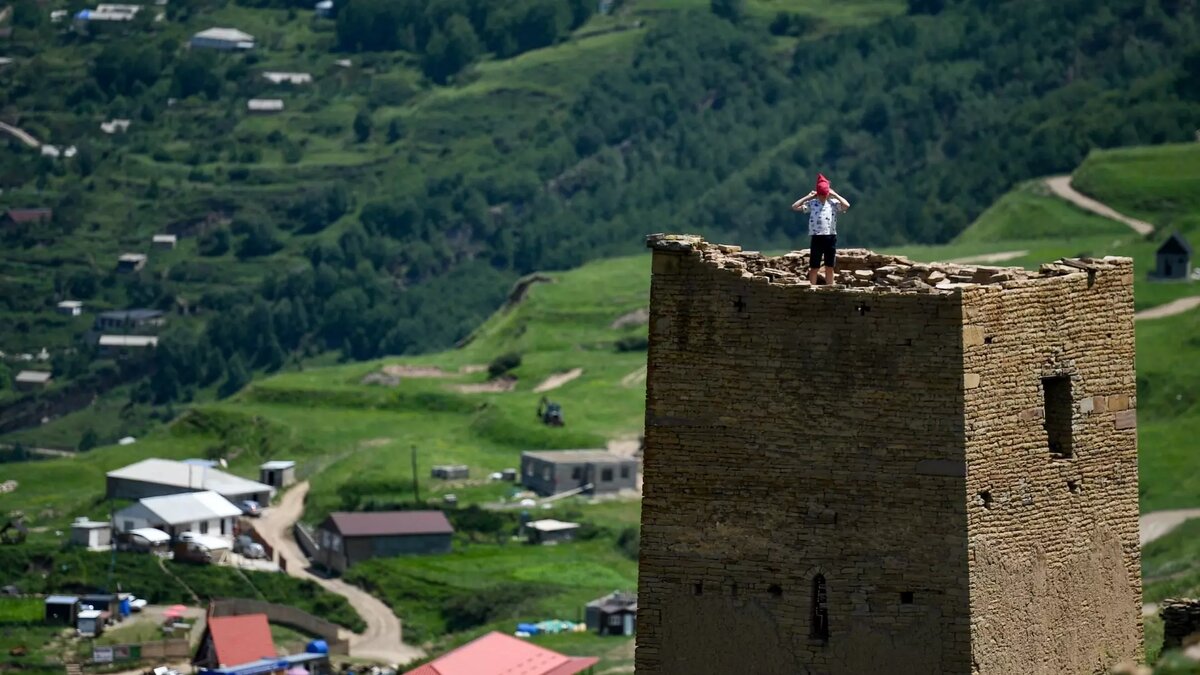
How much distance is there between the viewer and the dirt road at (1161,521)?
315ft

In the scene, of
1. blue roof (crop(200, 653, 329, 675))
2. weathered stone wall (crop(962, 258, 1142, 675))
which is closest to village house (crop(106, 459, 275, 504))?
blue roof (crop(200, 653, 329, 675))

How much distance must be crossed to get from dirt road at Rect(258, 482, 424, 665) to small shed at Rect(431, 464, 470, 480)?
632 centimetres

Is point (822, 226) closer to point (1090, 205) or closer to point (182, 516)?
point (182, 516)

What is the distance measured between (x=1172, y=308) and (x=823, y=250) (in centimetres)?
11241

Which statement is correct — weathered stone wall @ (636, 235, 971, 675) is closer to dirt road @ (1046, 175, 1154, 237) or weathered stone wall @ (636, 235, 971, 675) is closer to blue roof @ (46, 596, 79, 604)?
blue roof @ (46, 596, 79, 604)

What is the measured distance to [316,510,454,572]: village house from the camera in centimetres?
12988

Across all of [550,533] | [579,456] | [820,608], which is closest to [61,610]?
[550,533]

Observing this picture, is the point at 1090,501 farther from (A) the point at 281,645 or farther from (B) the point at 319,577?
(B) the point at 319,577

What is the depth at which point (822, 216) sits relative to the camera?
27562 millimetres

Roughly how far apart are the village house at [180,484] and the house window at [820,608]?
11642 centimetres

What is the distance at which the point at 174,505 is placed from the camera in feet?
445

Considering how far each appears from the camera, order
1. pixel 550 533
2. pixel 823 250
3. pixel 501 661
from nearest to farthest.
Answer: pixel 823 250
pixel 501 661
pixel 550 533

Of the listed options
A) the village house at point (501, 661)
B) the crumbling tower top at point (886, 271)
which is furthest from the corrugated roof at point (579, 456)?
the crumbling tower top at point (886, 271)

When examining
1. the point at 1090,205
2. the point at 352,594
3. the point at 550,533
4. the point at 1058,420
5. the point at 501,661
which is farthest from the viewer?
the point at 1090,205
